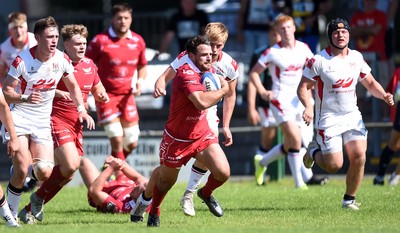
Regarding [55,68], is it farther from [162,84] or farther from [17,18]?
[17,18]

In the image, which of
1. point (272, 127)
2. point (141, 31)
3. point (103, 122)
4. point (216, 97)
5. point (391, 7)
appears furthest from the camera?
point (141, 31)

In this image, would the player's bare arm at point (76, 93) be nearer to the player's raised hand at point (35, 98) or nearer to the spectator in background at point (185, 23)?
the player's raised hand at point (35, 98)

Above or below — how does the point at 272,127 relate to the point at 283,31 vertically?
below

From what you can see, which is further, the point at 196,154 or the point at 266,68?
the point at 266,68

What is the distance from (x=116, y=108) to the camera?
17.2 meters

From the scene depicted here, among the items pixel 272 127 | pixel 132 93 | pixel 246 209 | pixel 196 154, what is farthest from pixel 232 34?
pixel 196 154

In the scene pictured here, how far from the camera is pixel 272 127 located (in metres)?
18.9

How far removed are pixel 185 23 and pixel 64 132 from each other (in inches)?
346

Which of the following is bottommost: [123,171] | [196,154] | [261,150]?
[261,150]

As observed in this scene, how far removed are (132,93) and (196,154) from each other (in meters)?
4.93

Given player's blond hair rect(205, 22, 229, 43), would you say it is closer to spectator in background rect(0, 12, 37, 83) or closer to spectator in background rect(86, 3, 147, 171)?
Answer: spectator in background rect(86, 3, 147, 171)

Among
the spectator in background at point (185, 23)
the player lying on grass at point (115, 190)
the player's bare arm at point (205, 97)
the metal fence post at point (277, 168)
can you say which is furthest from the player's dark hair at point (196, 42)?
the spectator in background at point (185, 23)

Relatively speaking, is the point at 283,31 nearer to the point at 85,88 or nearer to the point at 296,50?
the point at 296,50

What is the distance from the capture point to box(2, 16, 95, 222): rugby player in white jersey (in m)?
12.9
